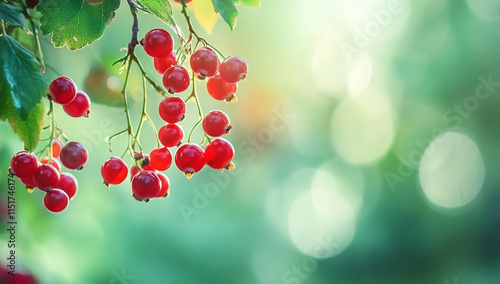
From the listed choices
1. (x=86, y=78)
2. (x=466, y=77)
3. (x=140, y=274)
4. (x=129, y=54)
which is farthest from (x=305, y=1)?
(x=129, y=54)

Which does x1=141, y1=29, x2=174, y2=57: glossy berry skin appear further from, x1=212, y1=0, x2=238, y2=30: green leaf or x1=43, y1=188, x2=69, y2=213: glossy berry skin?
x1=43, y1=188, x2=69, y2=213: glossy berry skin

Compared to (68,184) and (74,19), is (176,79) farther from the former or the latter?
(68,184)

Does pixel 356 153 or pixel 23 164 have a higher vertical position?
pixel 23 164

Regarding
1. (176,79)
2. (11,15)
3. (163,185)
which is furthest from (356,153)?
(11,15)

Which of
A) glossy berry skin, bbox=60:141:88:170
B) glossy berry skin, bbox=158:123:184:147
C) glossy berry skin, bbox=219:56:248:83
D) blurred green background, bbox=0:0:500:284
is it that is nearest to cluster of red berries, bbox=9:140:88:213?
glossy berry skin, bbox=60:141:88:170

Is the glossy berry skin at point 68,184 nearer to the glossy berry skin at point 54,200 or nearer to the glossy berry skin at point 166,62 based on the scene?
the glossy berry skin at point 54,200

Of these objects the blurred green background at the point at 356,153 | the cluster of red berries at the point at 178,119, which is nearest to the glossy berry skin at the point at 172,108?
the cluster of red berries at the point at 178,119
